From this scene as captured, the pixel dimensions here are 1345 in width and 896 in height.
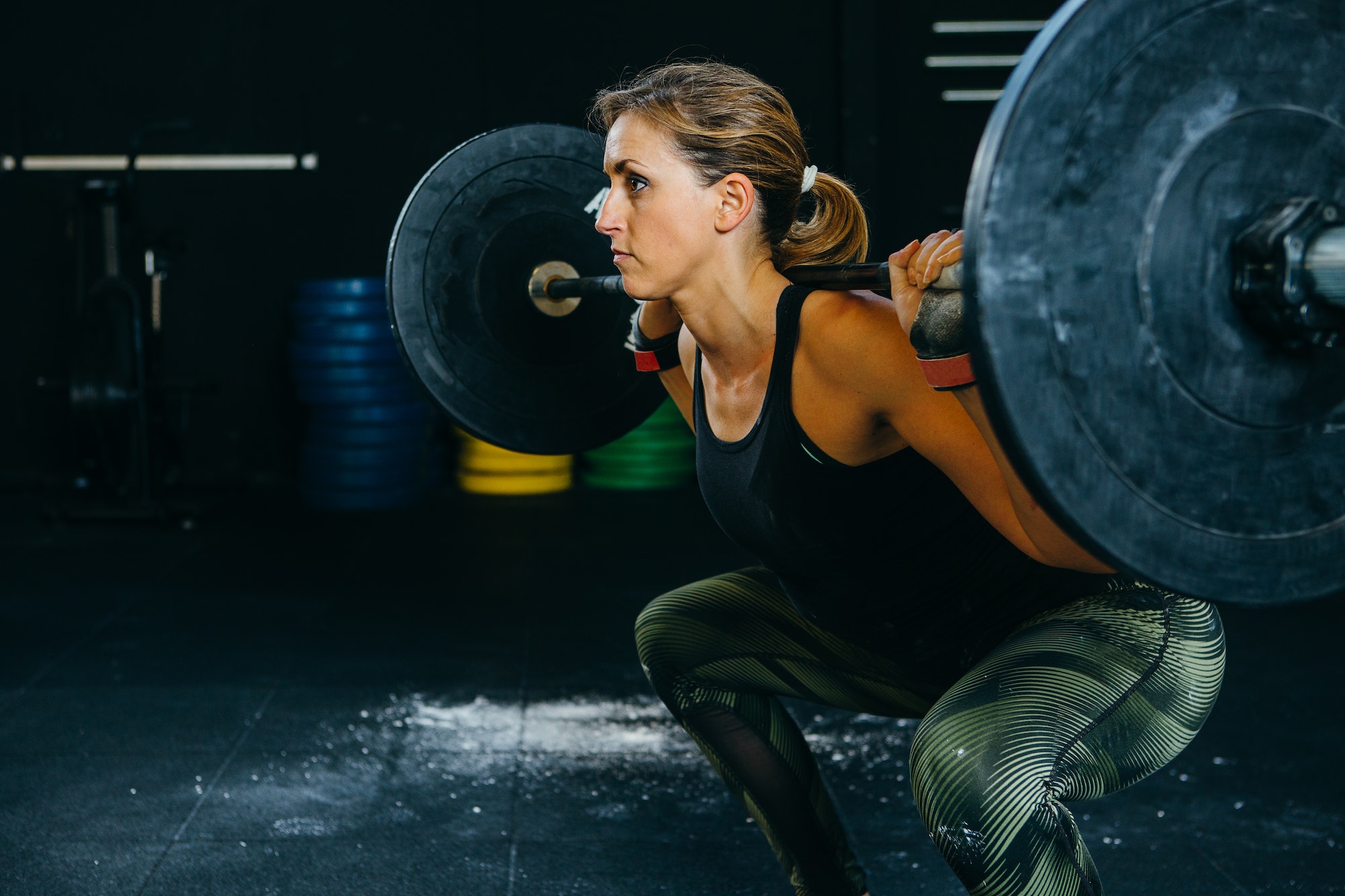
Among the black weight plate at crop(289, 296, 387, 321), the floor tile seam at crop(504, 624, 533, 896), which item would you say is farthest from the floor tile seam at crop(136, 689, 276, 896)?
the black weight plate at crop(289, 296, 387, 321)

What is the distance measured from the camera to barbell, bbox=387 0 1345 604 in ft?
2.75

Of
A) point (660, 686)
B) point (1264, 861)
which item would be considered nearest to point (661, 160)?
point (660, 686)

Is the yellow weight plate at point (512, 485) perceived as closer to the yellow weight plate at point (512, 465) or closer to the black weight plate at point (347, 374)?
the yellow weight plate at point (512, 465)

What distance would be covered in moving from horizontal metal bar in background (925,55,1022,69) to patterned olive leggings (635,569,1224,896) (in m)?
4.90

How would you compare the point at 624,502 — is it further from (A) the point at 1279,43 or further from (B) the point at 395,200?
(A) the point at 1279,43

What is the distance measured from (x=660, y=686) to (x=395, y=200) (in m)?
4.71

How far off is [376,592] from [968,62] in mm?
3924

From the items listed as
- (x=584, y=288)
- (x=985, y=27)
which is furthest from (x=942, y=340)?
(x=985, y=27)

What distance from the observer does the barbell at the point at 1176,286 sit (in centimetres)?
84

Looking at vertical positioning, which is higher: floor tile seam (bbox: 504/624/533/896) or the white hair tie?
the white hair tie

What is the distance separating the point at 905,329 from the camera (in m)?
1.06

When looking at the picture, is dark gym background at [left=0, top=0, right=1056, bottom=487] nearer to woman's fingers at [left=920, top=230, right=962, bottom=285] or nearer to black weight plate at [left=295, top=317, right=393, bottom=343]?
black weight plate at [left=295, top=317, right=393, bottom=343]

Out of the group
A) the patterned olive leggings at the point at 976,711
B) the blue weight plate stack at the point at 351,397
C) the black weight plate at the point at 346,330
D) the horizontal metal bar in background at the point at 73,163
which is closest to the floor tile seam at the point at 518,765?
the patterned olive leggings at the point at 976,711

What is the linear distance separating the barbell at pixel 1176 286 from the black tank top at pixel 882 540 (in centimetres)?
40
